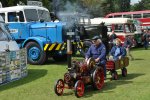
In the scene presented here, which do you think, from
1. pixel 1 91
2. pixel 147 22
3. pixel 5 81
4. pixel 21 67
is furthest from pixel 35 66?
pixel 147 22

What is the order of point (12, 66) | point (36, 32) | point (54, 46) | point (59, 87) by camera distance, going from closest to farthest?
point (59, 87) < point (12, 66) < point (54, 46) < point (36, 32)

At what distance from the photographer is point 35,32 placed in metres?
19.2

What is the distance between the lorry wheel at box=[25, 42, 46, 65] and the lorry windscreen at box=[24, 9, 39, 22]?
4.85 ft

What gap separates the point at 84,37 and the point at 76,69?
11088 mm

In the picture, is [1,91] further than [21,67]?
No

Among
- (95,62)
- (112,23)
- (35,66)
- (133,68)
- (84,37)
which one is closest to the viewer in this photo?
(95,62)

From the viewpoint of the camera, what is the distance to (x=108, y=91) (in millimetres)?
10953

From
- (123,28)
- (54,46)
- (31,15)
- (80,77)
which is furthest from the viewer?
(123,28)

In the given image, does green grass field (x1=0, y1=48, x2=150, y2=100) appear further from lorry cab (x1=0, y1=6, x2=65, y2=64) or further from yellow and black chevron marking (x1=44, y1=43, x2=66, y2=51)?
lorry cab (x1=0, y1=6, x2=65, y2=64)

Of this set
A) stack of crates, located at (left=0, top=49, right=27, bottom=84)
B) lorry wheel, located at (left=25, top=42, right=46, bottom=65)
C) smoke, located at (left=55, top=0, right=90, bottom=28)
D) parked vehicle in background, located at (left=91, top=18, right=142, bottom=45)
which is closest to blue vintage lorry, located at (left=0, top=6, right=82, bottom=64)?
lorry wheel, located at (left=25, top=42, right=46, bottom=65)

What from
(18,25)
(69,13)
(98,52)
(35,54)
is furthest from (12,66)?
(18,25)

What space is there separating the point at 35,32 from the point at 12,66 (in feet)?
21.2

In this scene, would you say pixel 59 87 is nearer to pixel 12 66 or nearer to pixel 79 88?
pixel 79 88

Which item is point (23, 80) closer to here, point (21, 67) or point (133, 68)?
point (21, 67)
